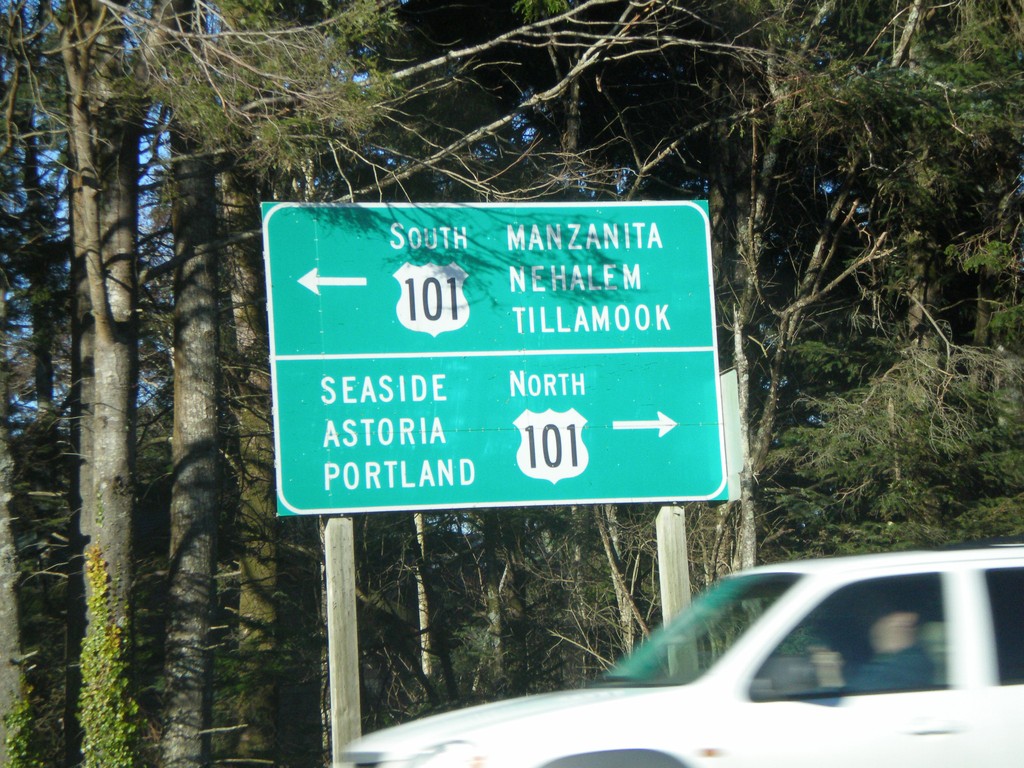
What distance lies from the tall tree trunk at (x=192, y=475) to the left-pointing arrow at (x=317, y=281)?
2554mm

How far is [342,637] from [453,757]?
3508 mm

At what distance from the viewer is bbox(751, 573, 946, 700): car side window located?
437 centimetres

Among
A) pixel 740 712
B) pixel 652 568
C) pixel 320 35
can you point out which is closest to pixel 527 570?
pixel 652 568

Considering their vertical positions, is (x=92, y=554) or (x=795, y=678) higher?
(x=92, y=554)

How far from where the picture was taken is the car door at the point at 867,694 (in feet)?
13.7

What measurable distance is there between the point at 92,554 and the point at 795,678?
20.5ft

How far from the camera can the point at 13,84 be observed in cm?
919

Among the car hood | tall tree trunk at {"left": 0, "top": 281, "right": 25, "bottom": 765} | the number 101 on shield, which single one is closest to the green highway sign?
the number 101 on shield

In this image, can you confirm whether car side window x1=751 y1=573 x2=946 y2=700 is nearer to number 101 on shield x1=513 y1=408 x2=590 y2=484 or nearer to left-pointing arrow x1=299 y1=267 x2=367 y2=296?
number 101 on shield x1=513 y1=408 x2=590 y2=484

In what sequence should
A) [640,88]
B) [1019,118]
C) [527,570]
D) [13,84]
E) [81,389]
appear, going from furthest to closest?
1. [527,570]
2. [640,88]
3. [1019,118]
4. [81,389]
5. [13,84]

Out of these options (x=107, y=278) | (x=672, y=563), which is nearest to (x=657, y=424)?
(x=672, y=563)

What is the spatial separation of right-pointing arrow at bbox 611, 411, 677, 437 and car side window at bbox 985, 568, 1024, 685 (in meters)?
3.68

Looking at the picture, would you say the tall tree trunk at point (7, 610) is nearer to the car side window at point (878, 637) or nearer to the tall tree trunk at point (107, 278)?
the tall tree trunk at point (107, 278)

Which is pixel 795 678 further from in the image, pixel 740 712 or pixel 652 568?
pixel 652 568
